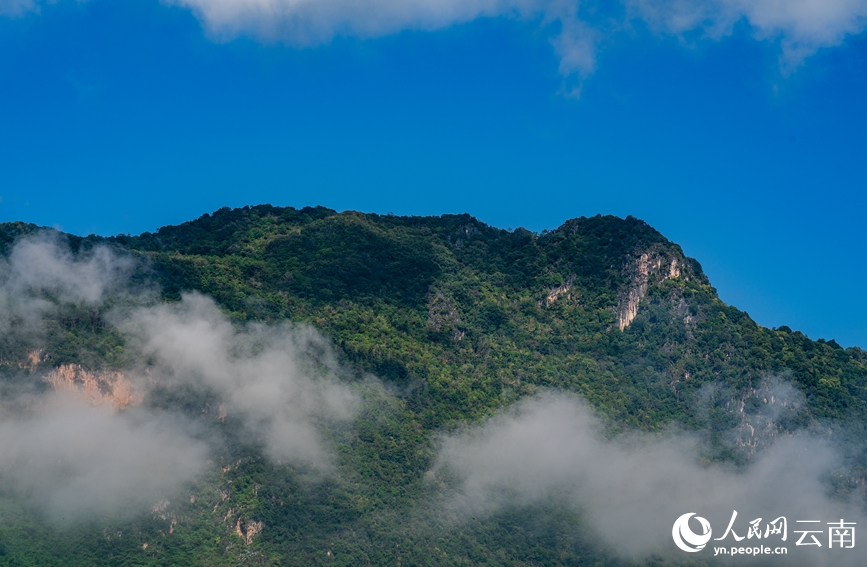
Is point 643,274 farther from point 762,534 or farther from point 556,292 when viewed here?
point 762,534

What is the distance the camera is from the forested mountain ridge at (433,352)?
124 metres

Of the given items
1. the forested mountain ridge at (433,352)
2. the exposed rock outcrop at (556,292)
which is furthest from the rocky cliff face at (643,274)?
the exposed rock outcrop at (556,292)

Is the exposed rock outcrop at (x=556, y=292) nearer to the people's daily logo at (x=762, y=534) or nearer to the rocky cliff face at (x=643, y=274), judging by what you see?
the rocky cliff face at (x=643, y=274)

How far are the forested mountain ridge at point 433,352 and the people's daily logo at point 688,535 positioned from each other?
22.7ft

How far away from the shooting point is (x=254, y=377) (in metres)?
135

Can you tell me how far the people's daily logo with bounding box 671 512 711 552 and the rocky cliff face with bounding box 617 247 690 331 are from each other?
30.8 meters

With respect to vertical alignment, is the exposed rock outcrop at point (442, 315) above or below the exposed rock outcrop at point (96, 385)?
above

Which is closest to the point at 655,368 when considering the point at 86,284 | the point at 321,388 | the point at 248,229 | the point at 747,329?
the point at 747,329

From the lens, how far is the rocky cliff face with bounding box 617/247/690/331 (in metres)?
156

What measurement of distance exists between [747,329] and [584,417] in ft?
72.9

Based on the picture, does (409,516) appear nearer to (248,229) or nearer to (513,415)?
(513,415)

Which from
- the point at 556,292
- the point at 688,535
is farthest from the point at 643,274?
the point at 688,535

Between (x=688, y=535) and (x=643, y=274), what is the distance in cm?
3760

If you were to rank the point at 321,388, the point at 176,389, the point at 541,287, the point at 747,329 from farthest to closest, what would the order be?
the point at 541,287, the point at 747,329, the point at 321,388, the point at 176,389
